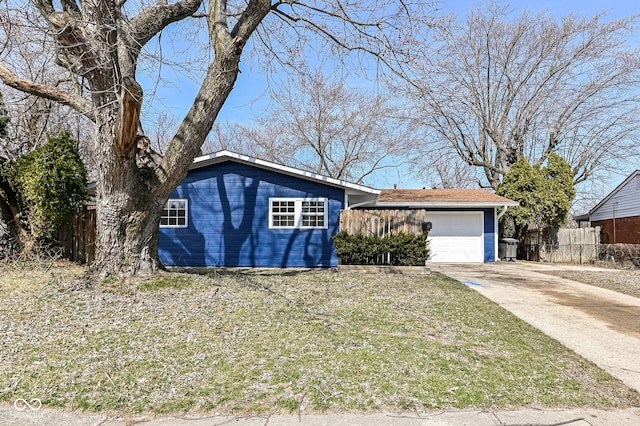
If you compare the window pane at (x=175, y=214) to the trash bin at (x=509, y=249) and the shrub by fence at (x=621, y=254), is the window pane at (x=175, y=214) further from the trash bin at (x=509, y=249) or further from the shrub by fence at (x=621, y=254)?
the shrub by fence at (x=621, y=254)

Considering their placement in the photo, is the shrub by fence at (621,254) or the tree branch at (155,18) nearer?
the tree branch at (155,18)

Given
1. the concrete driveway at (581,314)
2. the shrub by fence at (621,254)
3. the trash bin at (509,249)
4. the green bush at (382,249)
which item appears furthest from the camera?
the trash bin at (509,249)

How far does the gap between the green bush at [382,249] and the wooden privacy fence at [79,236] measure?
6.49 m

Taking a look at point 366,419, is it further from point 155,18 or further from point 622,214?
point 622,214

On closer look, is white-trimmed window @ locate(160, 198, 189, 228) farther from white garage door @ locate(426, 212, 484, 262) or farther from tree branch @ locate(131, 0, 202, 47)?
white garage door @ locate(426, 212, 484, 262)

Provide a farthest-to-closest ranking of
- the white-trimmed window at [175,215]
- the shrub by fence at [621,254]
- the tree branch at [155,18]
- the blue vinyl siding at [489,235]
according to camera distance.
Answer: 1. the blue vinyl siding at [489,235]
2. the shrub by fence at [621,254]
3. the white-trimmed window at [175,215]
4. the tree branch at [155,18]

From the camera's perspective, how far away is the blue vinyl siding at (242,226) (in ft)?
40.9

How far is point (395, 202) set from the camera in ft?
49.3

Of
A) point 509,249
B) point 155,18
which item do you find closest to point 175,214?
point 155,18

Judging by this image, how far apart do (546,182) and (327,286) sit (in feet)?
44.2

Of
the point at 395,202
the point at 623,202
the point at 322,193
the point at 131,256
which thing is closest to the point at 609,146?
the point at 623,202

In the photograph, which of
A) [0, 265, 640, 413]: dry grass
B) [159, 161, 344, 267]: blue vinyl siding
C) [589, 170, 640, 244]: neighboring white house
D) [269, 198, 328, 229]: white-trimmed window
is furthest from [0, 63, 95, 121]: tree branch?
[589, 170, 640, 244]: neighboring white house

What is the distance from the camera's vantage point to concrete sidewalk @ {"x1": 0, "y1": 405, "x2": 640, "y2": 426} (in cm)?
281

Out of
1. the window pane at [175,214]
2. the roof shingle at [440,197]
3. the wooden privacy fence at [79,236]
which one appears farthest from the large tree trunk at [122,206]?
the roof shingle at [440,197]
